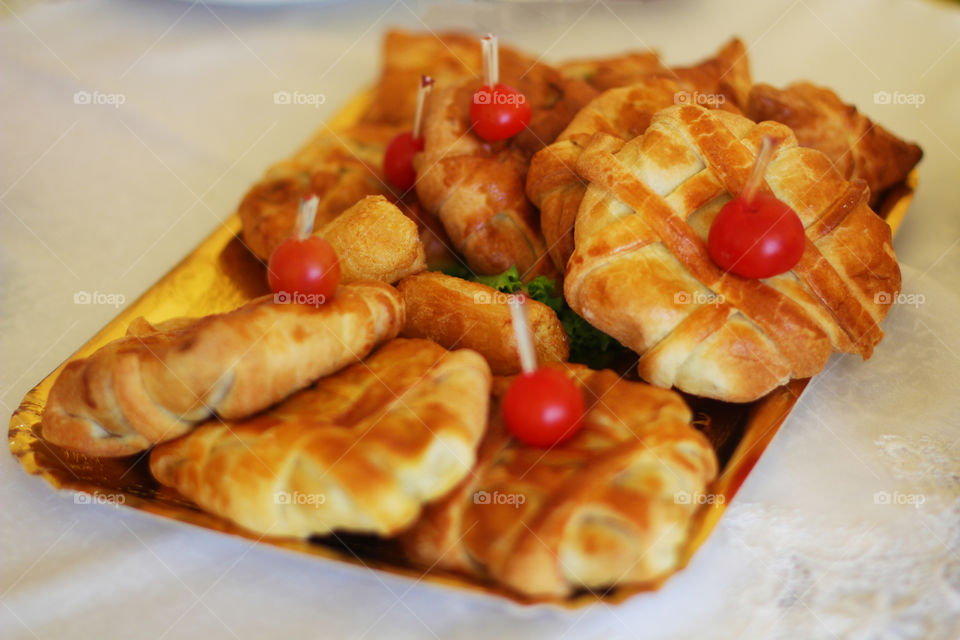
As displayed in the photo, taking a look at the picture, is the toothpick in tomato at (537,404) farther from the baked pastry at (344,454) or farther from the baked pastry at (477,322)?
the baked pastry at (477,322)

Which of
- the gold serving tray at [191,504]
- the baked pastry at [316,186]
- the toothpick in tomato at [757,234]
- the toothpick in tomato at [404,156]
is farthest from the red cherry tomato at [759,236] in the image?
the baked pastry at [316,186]

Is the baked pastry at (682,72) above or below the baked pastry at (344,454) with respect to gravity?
above

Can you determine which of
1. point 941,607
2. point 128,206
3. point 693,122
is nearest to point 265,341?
point 693,122

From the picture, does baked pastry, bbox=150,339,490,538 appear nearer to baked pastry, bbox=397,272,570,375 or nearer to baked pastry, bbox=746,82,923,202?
baked pastry, bbox=397,272,570,375

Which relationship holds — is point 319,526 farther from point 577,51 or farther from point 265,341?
point 577,51

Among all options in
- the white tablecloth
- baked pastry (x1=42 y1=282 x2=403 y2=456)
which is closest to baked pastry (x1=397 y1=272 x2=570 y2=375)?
baked pastry (x1=42 y1=282 x2=403 y2=456)
